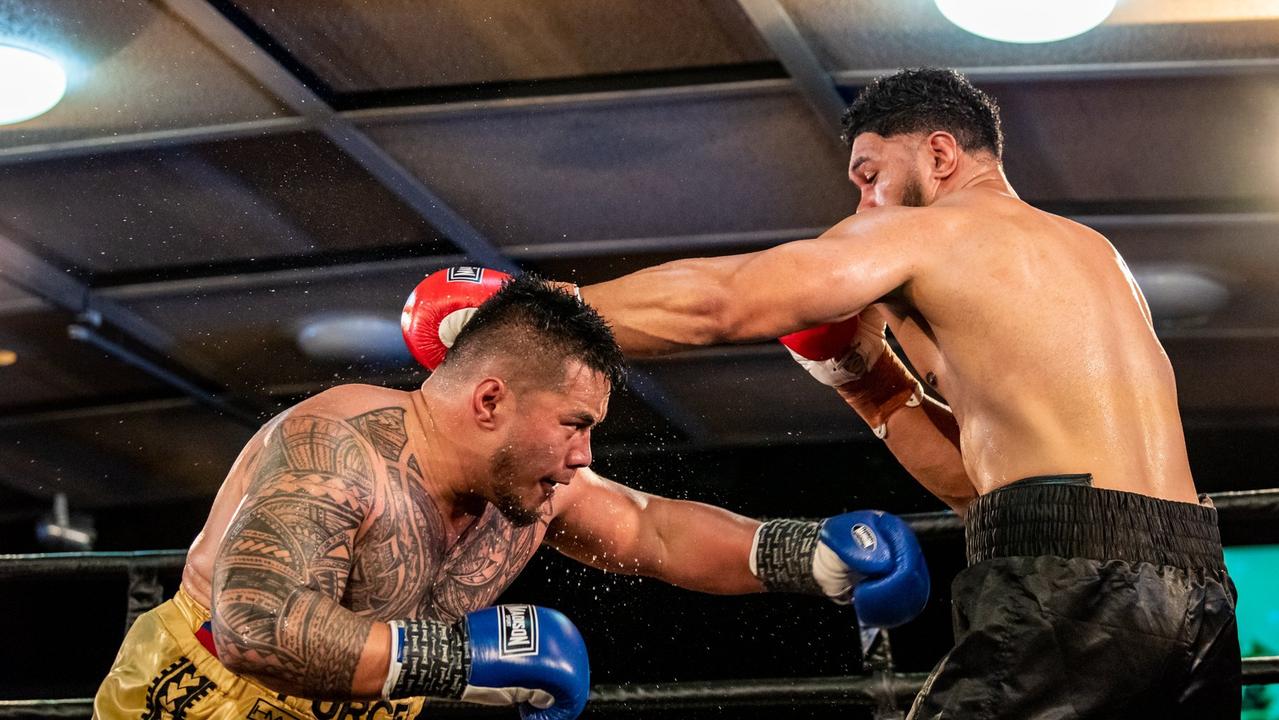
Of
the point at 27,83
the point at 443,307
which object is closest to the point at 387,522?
the point at 443,307

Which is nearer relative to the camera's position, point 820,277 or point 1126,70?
point 820,277

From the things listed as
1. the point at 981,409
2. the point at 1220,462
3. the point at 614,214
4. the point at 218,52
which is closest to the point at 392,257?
the point at 614,214

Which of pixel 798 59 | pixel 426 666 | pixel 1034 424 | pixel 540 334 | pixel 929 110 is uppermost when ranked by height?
pixel 798 59

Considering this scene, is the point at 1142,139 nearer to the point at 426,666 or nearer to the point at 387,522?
the point at 387,522

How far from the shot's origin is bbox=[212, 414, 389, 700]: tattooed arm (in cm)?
156

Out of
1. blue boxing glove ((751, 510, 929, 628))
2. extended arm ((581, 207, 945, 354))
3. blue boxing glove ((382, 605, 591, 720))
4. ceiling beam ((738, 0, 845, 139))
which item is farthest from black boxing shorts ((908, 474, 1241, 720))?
ceiling beam ((738, 0, 845, 139))

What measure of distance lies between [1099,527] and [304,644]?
1.11 metres

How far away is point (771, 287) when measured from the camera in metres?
1.99

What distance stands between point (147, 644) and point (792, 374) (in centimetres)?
429

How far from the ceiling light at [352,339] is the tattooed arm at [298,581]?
3.68 metres

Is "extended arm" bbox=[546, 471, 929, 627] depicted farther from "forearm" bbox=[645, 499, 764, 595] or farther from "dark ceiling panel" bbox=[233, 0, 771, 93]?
"dark ceiling panel" bbox=[233, 0, 771, 93]

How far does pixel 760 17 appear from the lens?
329 cm

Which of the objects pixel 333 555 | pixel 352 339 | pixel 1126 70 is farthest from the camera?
pixel 352 339

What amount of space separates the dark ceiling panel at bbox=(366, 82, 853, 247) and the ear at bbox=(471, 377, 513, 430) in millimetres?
1952
